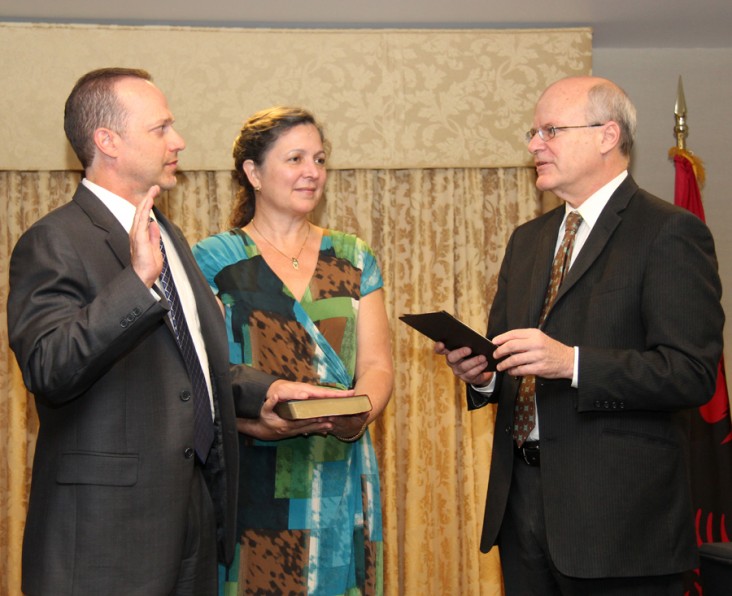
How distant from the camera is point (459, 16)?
4.64 meters

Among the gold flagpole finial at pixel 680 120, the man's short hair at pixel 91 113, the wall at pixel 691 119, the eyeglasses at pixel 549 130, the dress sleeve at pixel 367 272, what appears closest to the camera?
the man's short hair at pixel 91 113

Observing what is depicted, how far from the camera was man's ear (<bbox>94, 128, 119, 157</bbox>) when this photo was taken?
2.28m

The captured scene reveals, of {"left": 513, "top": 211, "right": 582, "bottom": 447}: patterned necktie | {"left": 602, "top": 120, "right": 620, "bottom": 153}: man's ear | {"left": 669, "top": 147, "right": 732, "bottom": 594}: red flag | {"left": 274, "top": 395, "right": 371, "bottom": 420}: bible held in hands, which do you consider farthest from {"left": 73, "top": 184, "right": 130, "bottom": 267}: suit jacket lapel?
{"left": 669, "top": 147, "right": 732, "bottom": 594}: red flag

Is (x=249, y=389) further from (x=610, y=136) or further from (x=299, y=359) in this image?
(x=610, y=136)

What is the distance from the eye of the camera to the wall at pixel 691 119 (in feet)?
16.4

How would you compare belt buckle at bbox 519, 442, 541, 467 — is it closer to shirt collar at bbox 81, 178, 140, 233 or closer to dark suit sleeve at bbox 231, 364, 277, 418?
dark suit sleeve at bbox 231, 364, 277, 418

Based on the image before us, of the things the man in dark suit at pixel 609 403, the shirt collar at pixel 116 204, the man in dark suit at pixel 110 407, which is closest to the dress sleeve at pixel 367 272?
the man in dark suit at pixel 609 403

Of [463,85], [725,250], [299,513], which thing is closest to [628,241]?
[299,513]

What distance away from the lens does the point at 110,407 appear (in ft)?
6.54

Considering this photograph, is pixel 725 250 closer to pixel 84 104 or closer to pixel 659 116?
pixel 659 116

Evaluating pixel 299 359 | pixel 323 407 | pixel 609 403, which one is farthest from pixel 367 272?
pixel 609 403

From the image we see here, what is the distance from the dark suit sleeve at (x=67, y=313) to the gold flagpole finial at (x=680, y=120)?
→ 362 cm

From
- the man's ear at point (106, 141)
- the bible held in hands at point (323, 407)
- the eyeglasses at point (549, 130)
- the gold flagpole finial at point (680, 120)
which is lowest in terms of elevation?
the bible held in hands at point (323, 407)

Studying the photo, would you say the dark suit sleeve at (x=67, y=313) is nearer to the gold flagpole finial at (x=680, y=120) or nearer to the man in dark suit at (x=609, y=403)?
the man in dark suit at (x=609, y=403)
